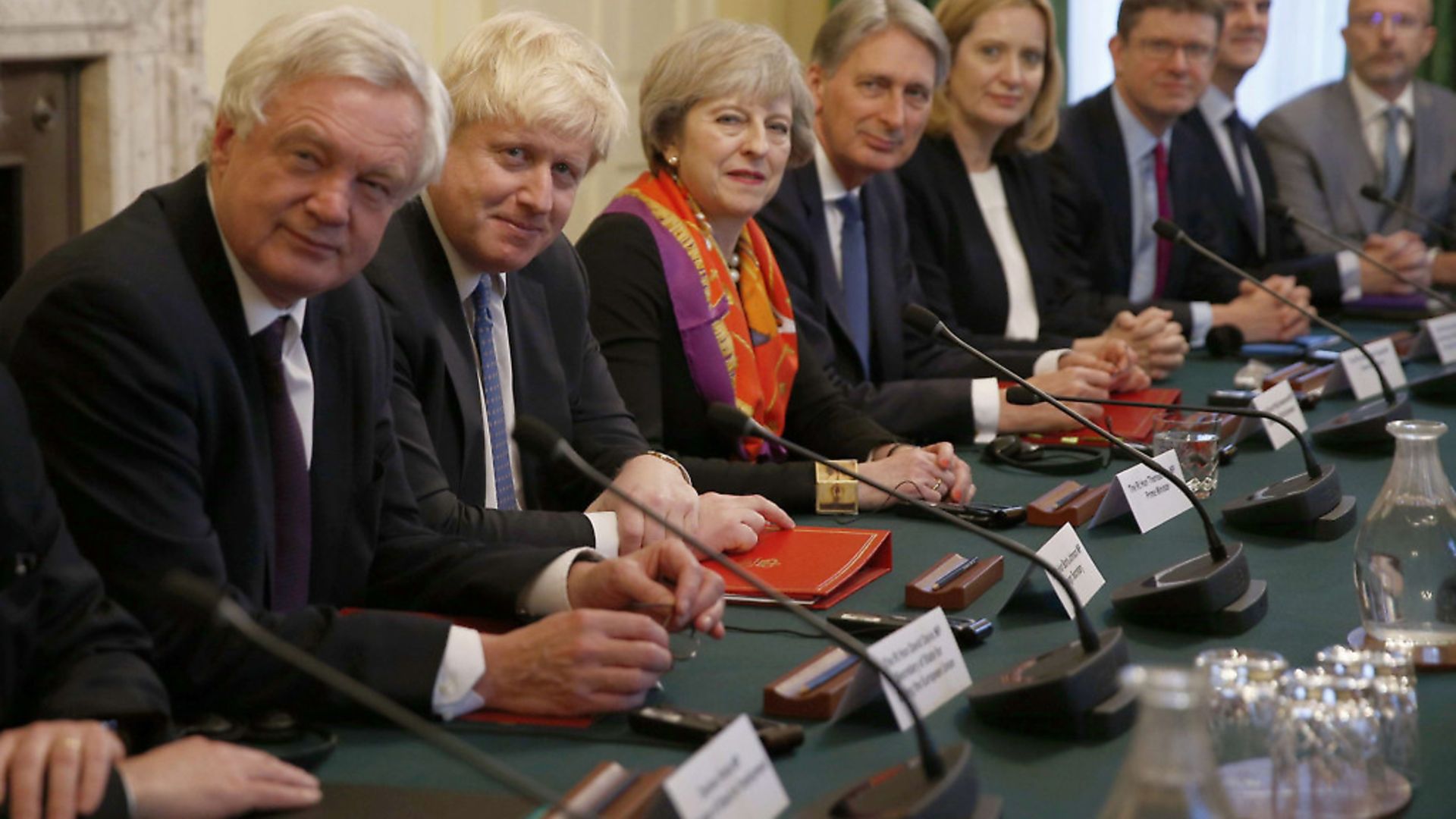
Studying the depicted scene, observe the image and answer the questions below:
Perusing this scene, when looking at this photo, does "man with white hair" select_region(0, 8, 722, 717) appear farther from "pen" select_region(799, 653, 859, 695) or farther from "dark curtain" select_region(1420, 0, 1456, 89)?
"dark curtain" select_region(1420, 0, 1456, 89)

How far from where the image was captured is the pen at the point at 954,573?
6.73ft

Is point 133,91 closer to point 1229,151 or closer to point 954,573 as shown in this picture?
point 954,573

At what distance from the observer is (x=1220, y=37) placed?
5.04m

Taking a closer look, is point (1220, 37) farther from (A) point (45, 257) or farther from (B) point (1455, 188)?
(A) point (45, 257)

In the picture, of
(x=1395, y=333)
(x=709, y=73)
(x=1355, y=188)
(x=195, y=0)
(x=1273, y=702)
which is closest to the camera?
(x=1273, y=702)

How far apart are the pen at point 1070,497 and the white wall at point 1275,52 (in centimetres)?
402

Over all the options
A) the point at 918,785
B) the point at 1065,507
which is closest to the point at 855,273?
the point at 1065,507

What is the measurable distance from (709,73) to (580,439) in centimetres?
69

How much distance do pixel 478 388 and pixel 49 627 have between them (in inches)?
38.6

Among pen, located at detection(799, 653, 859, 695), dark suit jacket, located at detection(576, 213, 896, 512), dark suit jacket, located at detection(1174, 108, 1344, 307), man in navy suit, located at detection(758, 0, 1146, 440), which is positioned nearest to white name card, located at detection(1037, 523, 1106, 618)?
pen, located at detection(799, 653, 859, 695)

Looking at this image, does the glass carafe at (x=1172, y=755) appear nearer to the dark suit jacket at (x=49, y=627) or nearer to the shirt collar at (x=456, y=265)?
the dark suit jacket at (x=49, y=627)

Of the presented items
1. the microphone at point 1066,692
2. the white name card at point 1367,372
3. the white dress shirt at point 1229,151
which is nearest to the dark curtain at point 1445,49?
the white dress shirt at point 1229,151

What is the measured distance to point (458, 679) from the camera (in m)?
1.62

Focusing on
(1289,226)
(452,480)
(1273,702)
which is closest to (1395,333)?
(1289,226)
